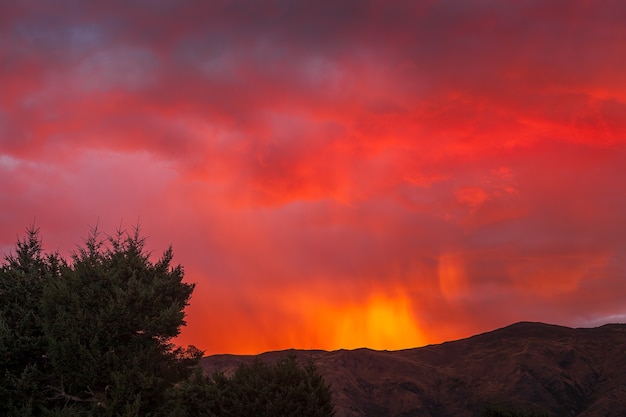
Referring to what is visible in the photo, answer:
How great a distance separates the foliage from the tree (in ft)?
9.32

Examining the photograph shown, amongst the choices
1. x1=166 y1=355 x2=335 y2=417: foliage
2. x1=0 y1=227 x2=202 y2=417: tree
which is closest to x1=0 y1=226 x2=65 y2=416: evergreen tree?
x1=0 y1=227 x2=202 y2=417: tree

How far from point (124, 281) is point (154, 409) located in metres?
9.35

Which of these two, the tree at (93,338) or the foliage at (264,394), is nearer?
the tree at (93,338)

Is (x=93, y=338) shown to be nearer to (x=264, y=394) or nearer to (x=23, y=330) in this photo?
(x=23, y=330)

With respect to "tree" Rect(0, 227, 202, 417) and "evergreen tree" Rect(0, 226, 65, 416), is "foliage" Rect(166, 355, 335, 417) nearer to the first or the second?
"tree" Rect(0, 227, 202, 417)

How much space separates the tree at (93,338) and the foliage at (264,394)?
112 inches

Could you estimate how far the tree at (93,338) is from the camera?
41.8 metres

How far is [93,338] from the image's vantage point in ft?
139

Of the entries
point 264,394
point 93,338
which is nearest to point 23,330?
point 93,338

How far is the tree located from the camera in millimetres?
41844

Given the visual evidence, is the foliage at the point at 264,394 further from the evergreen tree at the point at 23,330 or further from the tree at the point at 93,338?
the evergreen tree at the point at 23,330

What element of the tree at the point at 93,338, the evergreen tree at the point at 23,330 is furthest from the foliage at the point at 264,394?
the evergreen tree at the point at 23,330

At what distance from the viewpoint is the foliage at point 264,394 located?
1896 inches

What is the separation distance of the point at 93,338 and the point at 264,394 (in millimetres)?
14295
